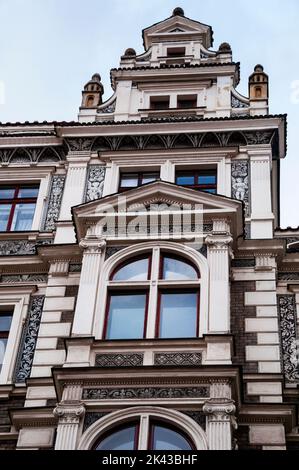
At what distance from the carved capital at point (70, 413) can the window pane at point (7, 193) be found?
26.7 ft

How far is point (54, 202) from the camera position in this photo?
22.6 m

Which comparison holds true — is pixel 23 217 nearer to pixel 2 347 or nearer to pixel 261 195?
pixel 2 347

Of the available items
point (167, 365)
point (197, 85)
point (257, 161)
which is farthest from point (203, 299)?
point (197, 85)

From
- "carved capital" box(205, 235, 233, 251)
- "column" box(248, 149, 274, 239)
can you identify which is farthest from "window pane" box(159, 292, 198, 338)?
"column" box(248, 149, 274, 239)

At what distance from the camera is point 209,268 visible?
62.0 feet

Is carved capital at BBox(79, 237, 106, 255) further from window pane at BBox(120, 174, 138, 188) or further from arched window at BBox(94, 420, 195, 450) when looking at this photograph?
arched window at BBox(94, 420, 195, 450)

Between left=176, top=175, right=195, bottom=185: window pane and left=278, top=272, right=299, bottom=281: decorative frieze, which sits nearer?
left=278, top=272, right=299, bottom=281: decorative frieze

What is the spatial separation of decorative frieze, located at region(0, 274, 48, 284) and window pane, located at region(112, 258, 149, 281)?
2.17 metres

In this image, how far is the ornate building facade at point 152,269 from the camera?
16578 millimetres

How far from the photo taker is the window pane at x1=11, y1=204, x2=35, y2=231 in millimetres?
22406

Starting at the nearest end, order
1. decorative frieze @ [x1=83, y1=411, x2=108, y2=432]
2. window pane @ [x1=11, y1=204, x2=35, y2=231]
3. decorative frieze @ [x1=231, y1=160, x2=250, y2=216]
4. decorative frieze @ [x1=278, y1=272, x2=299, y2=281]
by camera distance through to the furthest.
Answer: decorative frieze @ [x1=83, y1=411, x2=108, y2=432]
decorative frieze @ [x1=278, y1=272, x2=299, y2=281]
decorative frieze @ [x1=231, y1=160, x2=250, y2=216]
window pane @ [x1=11, y1=204, x2=35, y2=231]

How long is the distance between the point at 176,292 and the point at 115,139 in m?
6.06

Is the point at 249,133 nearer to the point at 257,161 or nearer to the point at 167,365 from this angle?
the point at 257,161

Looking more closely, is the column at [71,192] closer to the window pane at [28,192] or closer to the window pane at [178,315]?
the window pane at [28,192]
